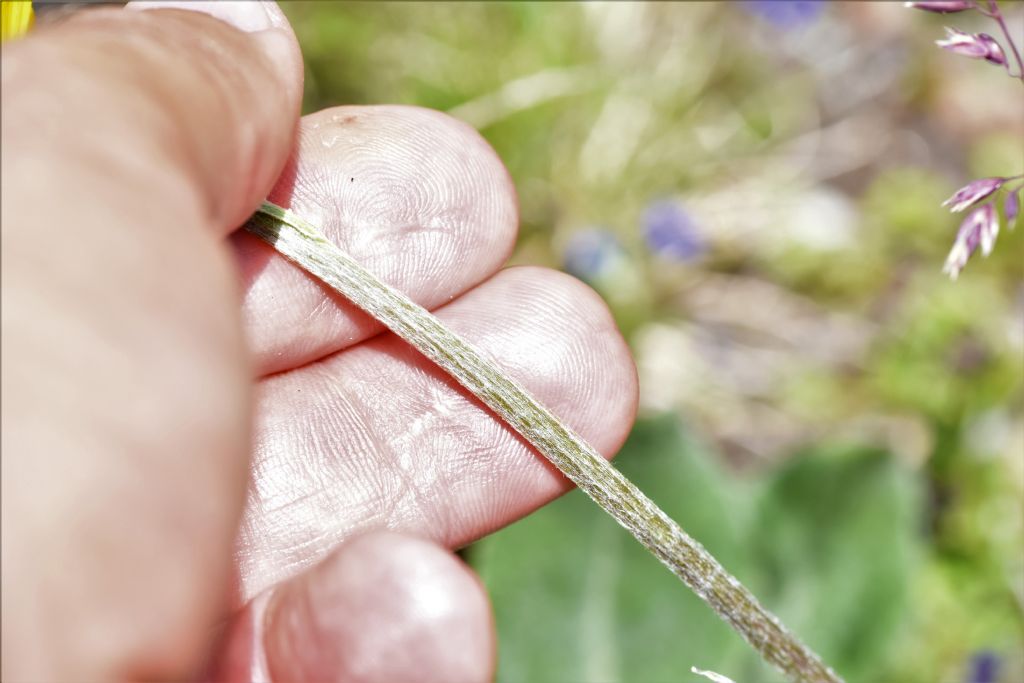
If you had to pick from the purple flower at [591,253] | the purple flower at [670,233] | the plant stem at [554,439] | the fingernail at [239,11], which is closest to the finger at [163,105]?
the fingernail at [239,11]

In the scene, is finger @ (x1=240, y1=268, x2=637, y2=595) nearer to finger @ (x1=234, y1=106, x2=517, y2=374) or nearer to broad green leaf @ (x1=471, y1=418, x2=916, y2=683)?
finger @ (x1=234, y1=106, x2=517, y2=374)

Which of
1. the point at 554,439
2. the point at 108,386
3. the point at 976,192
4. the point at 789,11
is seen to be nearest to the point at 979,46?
the point at 976,192

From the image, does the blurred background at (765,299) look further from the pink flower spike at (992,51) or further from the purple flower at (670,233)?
the pink flower spike at (992,51)

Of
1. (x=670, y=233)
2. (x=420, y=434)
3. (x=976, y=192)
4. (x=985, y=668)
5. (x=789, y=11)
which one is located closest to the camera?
(x=976, y=192)

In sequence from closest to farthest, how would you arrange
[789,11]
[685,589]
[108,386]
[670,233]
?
1. [108,386]
2. [685,589]
3. [670,233]
4. [789,11]

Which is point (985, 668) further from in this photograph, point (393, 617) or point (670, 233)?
point (393, 617)
